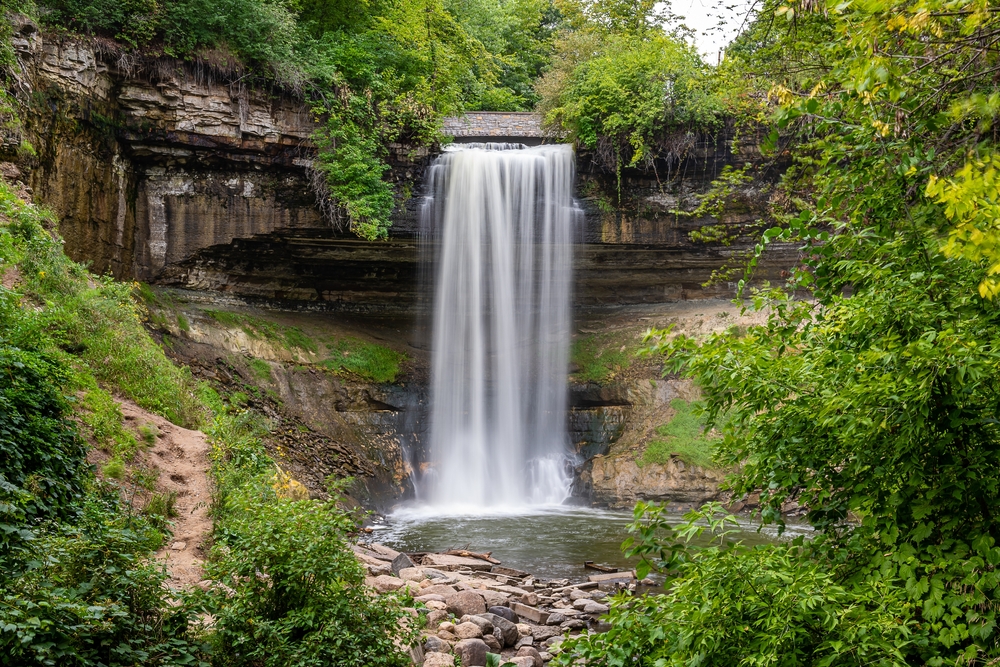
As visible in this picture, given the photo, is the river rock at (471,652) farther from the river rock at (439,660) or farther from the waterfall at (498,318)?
the waterfall at (498,318)

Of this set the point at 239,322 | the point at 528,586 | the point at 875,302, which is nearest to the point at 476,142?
the point at 239,322

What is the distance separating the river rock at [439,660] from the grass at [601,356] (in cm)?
1490

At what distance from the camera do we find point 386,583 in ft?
26.3

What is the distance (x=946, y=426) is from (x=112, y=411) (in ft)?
28.1

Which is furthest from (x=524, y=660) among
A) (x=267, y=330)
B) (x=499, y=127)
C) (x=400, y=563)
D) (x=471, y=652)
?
(x=499, y=127)

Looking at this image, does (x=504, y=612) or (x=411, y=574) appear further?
(x=411, y=574)

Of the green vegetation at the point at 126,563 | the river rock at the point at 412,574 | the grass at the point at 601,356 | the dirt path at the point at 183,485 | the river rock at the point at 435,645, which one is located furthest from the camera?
the grass at the point at 601,356

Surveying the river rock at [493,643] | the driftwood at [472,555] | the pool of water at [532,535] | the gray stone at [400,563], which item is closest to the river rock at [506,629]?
the river rock at [493,643]

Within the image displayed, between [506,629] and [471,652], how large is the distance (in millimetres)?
904

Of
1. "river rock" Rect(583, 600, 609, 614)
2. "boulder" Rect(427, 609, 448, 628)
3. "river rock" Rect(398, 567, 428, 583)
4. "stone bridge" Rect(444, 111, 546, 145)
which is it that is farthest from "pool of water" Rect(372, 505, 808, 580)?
"stone bridge" Rect(444, 111, 546, 145)

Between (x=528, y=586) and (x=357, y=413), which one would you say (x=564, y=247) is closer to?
(x=357, y=413)

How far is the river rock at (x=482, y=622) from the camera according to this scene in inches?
293

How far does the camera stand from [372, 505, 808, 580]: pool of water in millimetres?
11695

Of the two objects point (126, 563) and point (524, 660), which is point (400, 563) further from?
point (126, 563)
